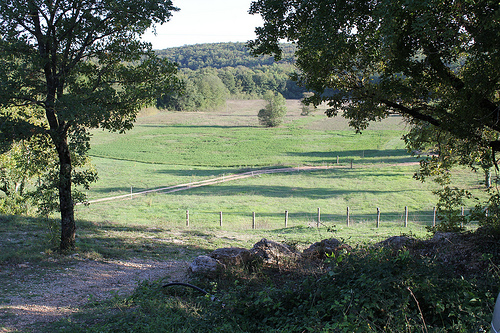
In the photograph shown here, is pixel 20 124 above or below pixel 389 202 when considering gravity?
above

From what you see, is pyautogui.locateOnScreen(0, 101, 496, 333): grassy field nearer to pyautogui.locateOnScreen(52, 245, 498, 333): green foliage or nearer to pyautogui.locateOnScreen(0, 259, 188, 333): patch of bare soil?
pyautogui.locateOnScreen(52, 245, 498, 333): green foliage

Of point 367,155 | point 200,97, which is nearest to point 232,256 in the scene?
point 367,155

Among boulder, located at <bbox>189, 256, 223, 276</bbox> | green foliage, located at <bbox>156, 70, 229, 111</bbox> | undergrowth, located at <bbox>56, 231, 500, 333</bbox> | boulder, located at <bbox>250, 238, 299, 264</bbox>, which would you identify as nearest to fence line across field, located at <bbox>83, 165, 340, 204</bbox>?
boulder, located at <bbox>189, 256, 223, 276</bbox>

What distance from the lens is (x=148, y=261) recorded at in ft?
36.4

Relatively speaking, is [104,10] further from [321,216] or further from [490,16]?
[321,216]

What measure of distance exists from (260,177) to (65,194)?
32869 mm

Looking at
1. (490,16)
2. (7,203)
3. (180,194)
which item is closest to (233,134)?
(180,194)

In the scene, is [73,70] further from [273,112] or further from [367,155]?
[273,112]

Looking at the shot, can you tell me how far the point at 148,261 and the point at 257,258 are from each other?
4349 millimetres

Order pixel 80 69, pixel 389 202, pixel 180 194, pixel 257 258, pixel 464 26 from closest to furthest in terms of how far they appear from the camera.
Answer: pixel 464 26, pixel 257 258, pixel 80 69, pixel 389 202, pixel 180 194

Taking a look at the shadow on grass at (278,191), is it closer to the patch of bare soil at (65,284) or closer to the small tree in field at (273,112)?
the patch of bare soil at (65,284)

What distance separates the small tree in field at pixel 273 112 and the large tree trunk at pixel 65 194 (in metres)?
78.2

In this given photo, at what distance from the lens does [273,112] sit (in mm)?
87438

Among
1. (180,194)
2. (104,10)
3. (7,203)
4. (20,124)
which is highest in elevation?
(104,10)
